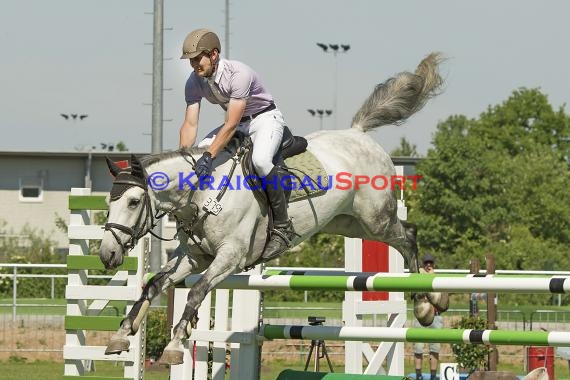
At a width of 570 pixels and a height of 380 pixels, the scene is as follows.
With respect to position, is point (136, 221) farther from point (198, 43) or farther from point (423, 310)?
point (423, 310)

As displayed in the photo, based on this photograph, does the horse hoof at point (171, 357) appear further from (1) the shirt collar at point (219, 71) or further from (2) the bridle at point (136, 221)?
(1) the shirt collar at point (219, 71)

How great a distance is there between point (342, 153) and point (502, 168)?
3681 cm

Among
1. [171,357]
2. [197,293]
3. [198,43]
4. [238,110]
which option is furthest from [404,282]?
[198,43]

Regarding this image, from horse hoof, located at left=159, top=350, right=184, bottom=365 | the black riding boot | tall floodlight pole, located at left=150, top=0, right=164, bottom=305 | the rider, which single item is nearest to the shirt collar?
the rider

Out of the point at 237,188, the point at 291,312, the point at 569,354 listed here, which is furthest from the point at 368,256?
the point at 291,312

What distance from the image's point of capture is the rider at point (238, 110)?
614 cm

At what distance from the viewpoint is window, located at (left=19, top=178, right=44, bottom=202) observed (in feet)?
140

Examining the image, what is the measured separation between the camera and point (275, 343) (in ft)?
50.2

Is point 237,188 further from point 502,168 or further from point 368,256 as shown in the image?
point 502,168

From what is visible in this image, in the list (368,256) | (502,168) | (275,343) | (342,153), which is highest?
(502,168)

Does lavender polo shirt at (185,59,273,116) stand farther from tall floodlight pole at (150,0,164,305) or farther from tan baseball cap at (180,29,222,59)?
tall floodlight pole at (150,0,164,305)

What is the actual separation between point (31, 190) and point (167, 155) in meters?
37.7

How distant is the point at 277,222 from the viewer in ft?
20.4

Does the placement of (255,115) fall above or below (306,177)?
above
